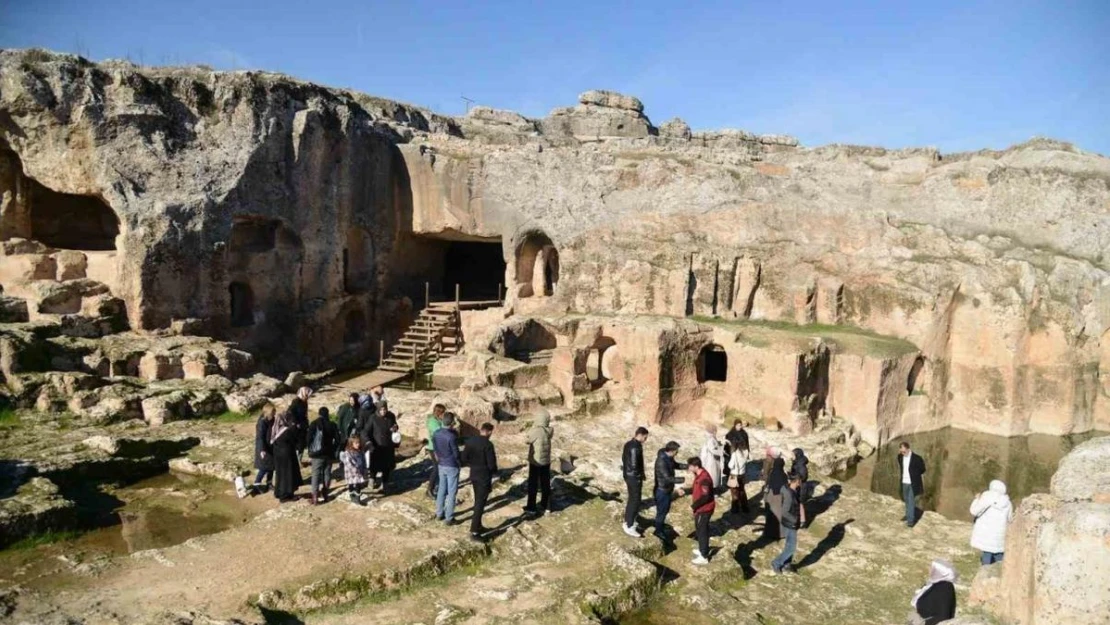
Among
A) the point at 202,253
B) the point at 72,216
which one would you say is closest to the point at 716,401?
the point at 202,253

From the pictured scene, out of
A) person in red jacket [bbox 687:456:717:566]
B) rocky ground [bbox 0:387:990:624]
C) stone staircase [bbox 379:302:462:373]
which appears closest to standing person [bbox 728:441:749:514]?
rocky ground [bbox 0:387:990:624]

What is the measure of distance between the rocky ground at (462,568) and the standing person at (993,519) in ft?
2.82

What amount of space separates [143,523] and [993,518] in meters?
9.69

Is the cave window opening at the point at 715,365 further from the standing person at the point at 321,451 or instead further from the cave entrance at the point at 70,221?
the cave entrance at the point at 70,221

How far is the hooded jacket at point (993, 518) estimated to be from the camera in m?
8.11

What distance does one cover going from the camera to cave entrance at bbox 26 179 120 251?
19.5 metres

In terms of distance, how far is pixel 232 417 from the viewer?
13031 mm

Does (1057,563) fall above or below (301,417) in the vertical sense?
above

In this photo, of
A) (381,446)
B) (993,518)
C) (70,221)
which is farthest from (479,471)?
(70,221)

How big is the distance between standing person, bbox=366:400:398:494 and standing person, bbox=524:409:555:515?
1.90 meters

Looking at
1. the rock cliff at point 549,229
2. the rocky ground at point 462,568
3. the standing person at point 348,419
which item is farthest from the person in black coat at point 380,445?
the rock cliff at point 549,229

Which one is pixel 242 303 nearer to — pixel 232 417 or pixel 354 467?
pixel 232 417

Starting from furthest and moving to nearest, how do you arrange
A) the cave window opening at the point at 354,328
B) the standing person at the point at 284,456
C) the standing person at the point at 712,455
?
the cave window opening at the point at 354,328 → the standing person at the point at 712,455 → the standing person at the point at 284,456

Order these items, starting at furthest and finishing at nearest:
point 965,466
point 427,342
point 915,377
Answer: point 427,342 → point 915,377 → point 965,466
